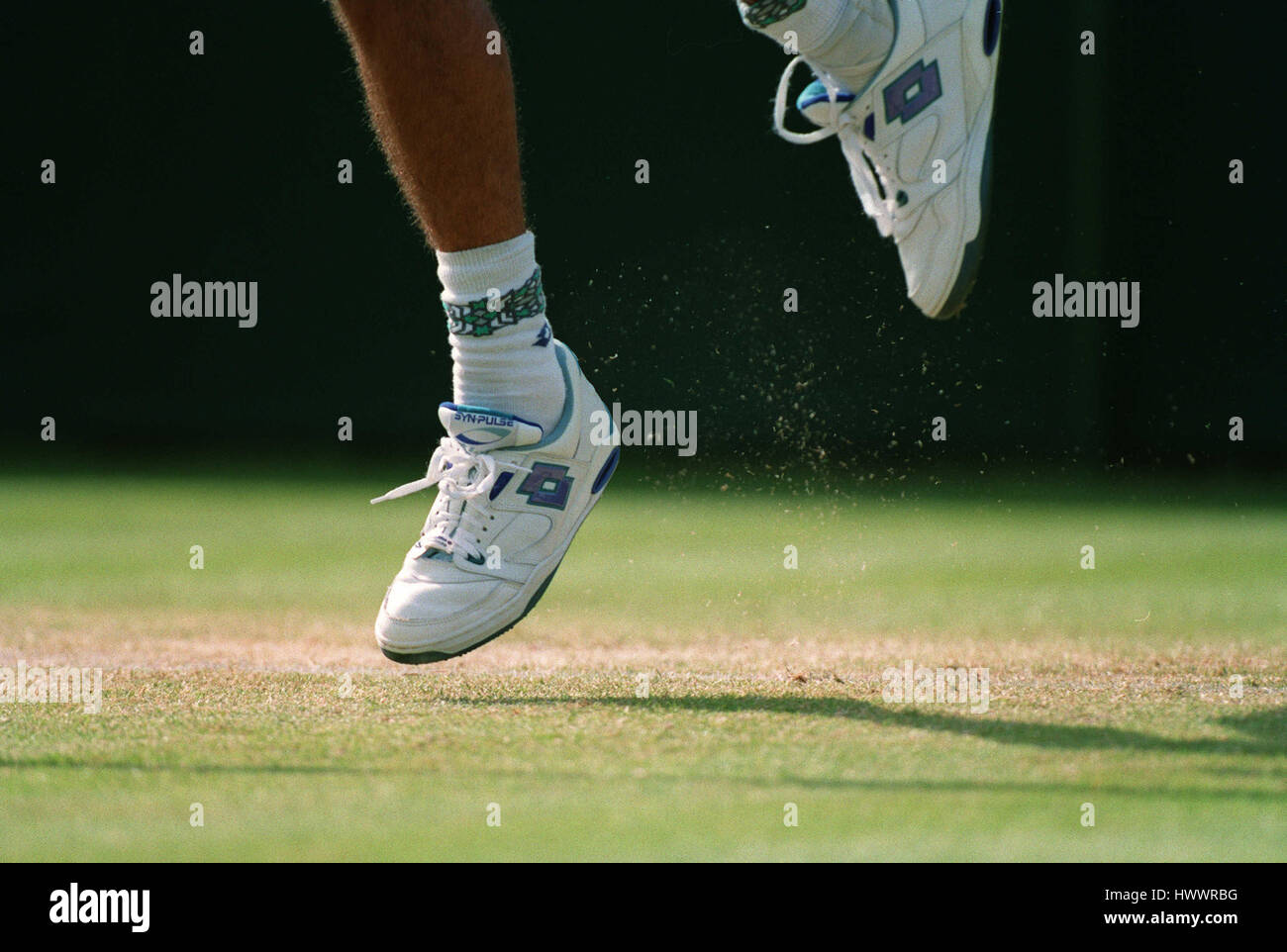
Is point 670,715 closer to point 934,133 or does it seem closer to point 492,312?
point 492,312

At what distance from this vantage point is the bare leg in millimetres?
1590

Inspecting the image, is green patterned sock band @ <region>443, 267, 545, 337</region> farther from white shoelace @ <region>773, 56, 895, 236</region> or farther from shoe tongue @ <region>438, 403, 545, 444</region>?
white shoelace @ <region>773, 56, 895, 236</region>

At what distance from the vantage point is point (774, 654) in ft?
6.81

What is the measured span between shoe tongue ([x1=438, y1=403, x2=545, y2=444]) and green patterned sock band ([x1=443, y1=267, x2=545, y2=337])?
90mm

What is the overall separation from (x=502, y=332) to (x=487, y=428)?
0.37 feet

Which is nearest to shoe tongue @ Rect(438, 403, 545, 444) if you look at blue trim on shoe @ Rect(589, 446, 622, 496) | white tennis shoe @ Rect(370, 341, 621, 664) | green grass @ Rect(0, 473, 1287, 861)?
white tennis shoe @ Rect(370, 341, 621, 664)

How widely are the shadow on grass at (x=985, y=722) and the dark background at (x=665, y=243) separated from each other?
297 cm

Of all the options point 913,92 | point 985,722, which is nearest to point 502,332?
point 913,92

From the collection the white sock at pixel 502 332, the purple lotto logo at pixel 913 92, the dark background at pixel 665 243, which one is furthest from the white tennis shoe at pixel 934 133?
the dark background at pixel 665 243

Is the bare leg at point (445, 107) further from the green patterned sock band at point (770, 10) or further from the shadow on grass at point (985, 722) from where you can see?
the shadow on grass at point (985, 722)

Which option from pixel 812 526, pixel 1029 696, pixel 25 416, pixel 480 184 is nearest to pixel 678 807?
pixel 1029 696

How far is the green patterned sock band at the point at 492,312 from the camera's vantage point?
1712 mm

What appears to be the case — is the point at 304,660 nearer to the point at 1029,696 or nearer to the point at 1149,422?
the point at 1029,696

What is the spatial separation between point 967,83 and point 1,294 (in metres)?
4.58
